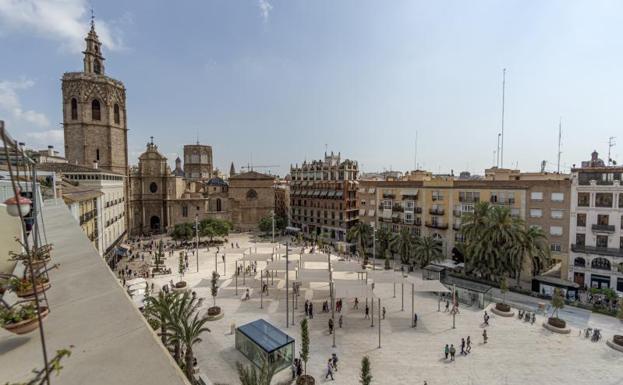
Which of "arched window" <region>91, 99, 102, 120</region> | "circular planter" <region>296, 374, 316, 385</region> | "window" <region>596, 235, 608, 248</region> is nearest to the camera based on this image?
"circular planter" <region>296, 374, 316, 385</region>

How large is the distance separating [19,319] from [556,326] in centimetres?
3215

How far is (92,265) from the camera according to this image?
783cm

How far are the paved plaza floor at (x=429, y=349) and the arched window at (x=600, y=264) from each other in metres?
8.94

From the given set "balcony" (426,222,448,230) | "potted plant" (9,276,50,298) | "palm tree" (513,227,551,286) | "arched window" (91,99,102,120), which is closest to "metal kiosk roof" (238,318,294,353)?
"potted plant" (9,276,50,298)

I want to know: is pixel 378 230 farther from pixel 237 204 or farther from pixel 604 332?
pixel 237 204

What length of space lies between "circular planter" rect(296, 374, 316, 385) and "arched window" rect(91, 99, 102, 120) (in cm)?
5891

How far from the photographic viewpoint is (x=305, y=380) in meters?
17.6

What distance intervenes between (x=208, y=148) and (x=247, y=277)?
7452cm

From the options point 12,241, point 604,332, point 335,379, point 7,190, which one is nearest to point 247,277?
point 335,379

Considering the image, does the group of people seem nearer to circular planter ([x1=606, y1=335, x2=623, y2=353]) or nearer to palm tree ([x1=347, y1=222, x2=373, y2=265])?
circular planter ([x1=606, y1=335, x2=623, y2=353])

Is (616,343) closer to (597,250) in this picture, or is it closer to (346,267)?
(597,250)

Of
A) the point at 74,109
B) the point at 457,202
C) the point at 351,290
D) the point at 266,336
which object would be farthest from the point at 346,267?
the point at 74,109

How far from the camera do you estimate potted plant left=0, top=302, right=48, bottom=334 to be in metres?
4.45

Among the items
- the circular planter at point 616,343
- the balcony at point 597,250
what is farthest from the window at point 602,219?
the circular planter at point 616,343
